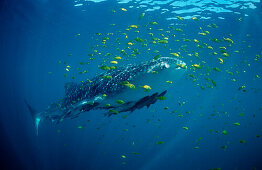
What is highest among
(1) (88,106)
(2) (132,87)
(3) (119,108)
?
(2) (132,87)

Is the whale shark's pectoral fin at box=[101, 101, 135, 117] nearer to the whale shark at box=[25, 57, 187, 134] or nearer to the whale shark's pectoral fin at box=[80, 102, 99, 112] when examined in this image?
the whale shark at box=[25, 57, 187, 134]

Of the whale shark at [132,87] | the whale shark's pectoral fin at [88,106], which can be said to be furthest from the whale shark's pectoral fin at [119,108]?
the whale shark's pectoral fin at [88,106]

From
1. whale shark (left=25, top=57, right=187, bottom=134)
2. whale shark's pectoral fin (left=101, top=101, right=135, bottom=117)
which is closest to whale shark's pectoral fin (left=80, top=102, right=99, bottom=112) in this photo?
whale shark (left=25, top=57, right=187, bottom=134)

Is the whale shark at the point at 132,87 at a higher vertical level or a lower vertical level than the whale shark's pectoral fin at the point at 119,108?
higher

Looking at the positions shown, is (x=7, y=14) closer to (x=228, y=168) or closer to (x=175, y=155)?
(x=175, y=155)

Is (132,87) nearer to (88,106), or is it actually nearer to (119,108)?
(119,108)

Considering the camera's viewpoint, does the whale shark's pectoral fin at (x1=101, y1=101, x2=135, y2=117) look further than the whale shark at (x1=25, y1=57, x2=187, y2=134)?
Yes

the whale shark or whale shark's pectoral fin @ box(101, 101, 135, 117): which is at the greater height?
the whale shark

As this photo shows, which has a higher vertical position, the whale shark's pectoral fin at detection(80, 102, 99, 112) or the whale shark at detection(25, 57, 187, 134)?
the whale shark at detection(25, 57, 187, 134)

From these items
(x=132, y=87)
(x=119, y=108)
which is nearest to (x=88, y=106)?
(x=119, y=108)

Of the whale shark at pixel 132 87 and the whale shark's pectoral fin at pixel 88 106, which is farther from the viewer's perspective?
the whale shark's pectoral fin at pixel 88 106

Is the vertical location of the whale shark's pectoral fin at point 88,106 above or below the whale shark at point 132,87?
below

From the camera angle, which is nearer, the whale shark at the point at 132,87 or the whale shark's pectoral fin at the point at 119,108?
the whale shark at the point at 132,87

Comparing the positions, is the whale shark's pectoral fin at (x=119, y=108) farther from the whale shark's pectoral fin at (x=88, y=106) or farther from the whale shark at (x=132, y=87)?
the whale shark's pectoral fin at (x=88, y=106)
